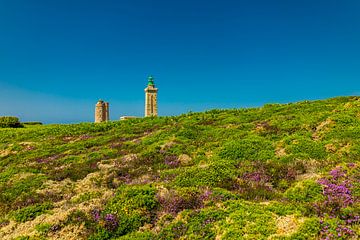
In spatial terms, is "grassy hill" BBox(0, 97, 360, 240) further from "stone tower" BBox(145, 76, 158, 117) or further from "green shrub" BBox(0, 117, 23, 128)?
"stone tower" BBox(145, 76, 158, 117)

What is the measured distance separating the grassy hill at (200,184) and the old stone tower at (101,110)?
2670cm

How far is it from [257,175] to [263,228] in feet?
16.6

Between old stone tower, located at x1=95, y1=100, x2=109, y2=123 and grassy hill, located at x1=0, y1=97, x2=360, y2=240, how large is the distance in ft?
87.6

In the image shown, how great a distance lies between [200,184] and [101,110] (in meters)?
41.1

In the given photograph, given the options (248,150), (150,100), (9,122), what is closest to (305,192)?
(248,150)

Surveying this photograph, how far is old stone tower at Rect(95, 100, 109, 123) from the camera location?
50.7 m

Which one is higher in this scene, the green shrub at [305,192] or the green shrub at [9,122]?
the green shrub at [9,122]

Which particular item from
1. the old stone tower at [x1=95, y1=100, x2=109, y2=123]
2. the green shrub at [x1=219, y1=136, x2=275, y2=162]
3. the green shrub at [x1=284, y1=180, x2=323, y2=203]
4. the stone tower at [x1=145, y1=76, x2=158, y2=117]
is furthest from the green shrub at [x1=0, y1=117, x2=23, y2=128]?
the green shrub at [x1=284, y1=180, x2=323, y2=203]

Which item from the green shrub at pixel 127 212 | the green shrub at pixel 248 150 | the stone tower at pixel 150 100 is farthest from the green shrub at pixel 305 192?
the stone tower at pixel 150 100

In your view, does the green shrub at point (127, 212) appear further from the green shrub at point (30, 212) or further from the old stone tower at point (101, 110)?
the old stone tower at point (101, 110)

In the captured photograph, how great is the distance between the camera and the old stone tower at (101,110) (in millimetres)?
50656

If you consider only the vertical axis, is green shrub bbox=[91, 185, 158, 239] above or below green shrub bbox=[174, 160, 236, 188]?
below

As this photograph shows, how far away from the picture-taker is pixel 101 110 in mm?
50750

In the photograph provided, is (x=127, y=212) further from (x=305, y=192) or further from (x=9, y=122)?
(x=9, y=122)
